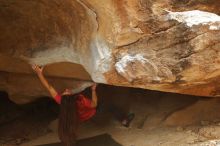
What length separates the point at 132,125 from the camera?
414 cm

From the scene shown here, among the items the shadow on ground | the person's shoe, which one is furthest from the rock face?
the person's shoe

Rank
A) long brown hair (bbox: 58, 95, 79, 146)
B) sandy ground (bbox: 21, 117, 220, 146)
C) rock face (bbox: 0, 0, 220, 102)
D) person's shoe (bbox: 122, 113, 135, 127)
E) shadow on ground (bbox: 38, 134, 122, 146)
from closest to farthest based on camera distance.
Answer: rock face (bbox: 0, 0, 220, 102) < sandy ground (bbox: 21, 117, 220, 146) < long brown hair (bbox: 58, 95, 79, 146) < shadow on ground (bbox: 38, 134, 122, 146) < person's shoe (bbox: 122, 113, 135, 127)

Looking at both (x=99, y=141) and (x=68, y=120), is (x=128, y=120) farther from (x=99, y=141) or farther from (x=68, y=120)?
(x=68, y=120)

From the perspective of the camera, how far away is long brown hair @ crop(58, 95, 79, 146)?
3730mm

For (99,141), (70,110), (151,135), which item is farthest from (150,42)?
(99,141)

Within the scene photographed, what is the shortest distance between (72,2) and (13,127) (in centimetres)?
218

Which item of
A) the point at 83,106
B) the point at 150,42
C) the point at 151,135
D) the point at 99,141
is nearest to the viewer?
the point at 150,42

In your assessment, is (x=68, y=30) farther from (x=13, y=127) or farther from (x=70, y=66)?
(x=13, y=127)

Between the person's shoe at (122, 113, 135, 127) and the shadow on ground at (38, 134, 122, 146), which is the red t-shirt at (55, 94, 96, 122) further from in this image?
the person's shoe at (122, 113, 135, 127)

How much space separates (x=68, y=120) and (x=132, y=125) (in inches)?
32.0

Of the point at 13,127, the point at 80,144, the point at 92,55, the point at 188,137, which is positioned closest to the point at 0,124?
the point at 13,127

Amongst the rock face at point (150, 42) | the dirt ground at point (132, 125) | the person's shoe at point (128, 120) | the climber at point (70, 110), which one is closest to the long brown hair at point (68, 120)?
the climber at point (70, 110)

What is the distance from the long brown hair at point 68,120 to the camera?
12.2 feet

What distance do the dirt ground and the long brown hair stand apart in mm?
357
